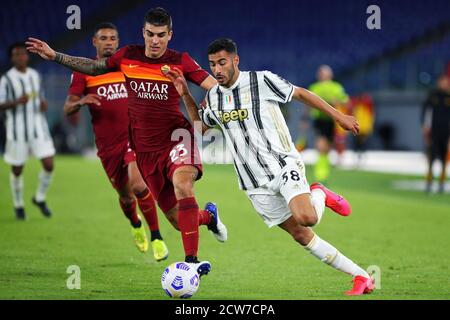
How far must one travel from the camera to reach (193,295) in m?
6.62

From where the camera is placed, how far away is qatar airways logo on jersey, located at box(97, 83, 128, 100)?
8734 mm

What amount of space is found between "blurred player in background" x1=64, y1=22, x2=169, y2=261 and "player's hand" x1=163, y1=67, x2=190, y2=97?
6.34 ft

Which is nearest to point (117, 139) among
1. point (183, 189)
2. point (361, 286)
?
point (183, 189)

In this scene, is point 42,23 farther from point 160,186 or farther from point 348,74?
point 160,186

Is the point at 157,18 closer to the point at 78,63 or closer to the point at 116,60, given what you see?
the point at 116,60

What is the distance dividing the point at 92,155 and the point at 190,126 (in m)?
19.5

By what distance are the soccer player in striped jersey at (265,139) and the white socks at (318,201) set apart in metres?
0.01

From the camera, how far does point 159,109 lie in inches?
287

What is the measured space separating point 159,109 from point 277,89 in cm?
119

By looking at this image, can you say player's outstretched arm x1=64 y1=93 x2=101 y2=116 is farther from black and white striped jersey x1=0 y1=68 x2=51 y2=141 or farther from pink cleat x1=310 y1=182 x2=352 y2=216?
black and white striped jersey x1=0 y1=68 x2=51 y2=141

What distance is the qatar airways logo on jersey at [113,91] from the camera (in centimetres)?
873

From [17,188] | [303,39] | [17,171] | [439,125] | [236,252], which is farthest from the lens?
[303,39]

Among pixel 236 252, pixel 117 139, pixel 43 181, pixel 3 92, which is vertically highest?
pixel 3 92

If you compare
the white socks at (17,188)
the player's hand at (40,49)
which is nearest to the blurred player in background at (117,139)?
the player's hand at (40,49)
